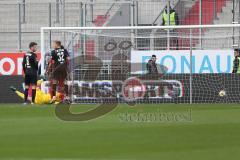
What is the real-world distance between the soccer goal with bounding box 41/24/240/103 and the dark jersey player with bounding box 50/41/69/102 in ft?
2.14

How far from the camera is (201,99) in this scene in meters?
23.4

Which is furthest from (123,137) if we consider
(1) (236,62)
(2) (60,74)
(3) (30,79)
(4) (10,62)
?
(4) (10,62)

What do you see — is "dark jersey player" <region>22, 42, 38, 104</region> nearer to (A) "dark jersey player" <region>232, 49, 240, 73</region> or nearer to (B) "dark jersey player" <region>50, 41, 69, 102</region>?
(B) "dark jersey player" <region>50, 41, 69, 102</region>

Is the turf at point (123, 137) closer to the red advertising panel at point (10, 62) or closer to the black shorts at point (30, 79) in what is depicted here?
the black shorts at point (30, 79)

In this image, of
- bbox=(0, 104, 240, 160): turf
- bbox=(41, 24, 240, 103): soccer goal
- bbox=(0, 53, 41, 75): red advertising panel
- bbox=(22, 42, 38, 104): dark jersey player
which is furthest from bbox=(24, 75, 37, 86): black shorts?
bbox=(0, 104, 240, 160): turf

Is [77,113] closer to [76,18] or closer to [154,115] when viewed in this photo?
[154,115]

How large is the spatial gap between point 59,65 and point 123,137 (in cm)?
1163

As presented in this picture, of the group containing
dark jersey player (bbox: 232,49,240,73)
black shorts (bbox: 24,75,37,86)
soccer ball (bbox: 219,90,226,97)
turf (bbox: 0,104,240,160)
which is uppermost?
dark jersey player (bbox: 232,49,240,73)

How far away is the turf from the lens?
393 inches

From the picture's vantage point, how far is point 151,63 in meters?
24.6

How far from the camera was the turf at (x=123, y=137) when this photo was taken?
32.7ft

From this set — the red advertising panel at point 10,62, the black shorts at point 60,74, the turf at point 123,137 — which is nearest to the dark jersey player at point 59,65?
the black shorts at point 60,74

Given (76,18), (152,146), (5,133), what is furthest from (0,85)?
(152,146)

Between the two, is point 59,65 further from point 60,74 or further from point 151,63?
point 151,63
